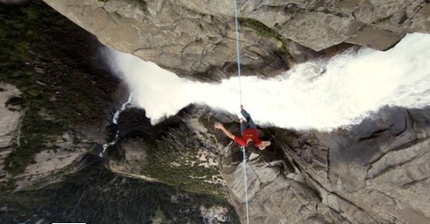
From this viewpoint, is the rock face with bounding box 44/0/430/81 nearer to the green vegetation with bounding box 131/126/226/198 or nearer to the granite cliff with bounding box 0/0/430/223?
the granite cliff with bounding box 0/0/430/223

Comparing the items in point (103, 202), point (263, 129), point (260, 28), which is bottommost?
point (103, 202)

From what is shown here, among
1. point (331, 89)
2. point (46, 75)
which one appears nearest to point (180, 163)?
point (46, 75)

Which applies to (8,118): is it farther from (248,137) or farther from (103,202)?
(248,137)

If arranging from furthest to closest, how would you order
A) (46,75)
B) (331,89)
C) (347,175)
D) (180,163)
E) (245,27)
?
(180,163), (46,75), (331,89), (347,175), (245,27)

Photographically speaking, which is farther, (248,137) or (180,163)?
(180,163)

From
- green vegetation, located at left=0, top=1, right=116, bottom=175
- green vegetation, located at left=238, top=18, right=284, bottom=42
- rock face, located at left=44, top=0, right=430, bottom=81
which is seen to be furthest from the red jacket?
green vegetation, located at left=0, top=1, right=116, bottom=175

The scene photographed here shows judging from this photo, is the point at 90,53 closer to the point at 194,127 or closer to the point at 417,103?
the point at 194,127

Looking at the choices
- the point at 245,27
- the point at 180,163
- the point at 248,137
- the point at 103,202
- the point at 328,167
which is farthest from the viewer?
the point at 103,202
